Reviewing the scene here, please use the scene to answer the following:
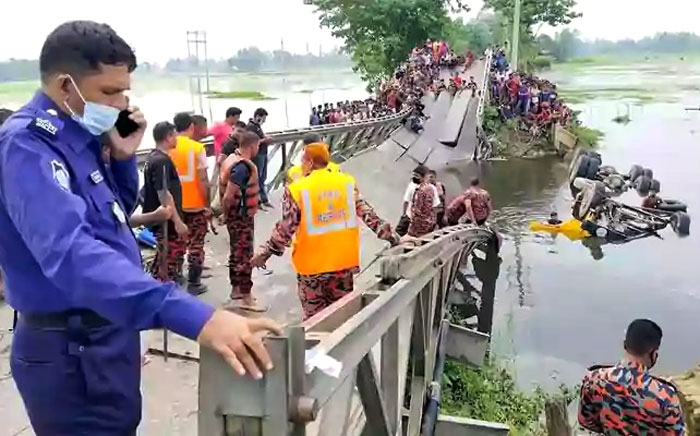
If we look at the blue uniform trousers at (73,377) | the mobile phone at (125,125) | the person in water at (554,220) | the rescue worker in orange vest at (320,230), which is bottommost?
the person in water at (554,220)

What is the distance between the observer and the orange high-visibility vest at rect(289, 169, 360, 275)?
483cm

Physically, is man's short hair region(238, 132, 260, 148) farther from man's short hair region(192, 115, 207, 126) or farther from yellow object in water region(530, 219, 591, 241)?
yellow object in water region(530, 219, 591, 241)

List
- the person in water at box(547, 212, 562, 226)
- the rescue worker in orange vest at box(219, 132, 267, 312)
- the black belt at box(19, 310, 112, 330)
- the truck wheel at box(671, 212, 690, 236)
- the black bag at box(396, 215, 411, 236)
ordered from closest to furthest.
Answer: the black belt at box(19, 310, 112, 330), the rescue worker in orange vest at box(219, 132, 267, 312), the black bag at box(396, 215, 411, 236), the person in water at box(547, 212, 562, 226), the truck wheel at box(671, 212, 690, 236)

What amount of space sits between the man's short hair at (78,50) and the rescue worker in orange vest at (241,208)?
3.89 m

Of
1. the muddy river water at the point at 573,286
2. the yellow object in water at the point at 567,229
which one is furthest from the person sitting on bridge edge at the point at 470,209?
the yellow object in water at the point at 567,229

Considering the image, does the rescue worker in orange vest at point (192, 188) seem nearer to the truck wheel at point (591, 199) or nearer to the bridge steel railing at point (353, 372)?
the bridge steel railing at point (353, 372)

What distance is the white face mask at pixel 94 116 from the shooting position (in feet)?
6.32

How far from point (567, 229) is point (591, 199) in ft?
3.22

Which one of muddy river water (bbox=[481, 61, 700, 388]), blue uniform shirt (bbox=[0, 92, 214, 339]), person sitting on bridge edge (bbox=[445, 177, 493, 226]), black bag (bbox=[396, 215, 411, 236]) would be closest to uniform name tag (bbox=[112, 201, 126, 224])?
blue uniform shirt (bbox=[0, 92, 214, 339])

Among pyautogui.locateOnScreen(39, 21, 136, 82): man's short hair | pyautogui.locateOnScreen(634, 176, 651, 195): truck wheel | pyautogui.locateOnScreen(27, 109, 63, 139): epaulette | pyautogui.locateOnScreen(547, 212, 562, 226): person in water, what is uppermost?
pyautogui.locateOnScreen(39, 21, 136, 82): man's short hair

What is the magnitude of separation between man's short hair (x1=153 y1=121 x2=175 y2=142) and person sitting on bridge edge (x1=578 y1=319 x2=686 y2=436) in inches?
134

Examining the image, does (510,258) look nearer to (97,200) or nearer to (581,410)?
(581,410)

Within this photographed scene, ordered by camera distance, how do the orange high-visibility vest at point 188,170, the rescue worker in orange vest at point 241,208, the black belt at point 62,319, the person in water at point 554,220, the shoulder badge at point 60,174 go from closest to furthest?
1. the shoulder badge at point 60,174
2. the black belt at point 62,319
3. the rescue worker in orange vest at point 241,208
4. the orange high-visibility vest at point 188,170
5. the person in water at point 554,220

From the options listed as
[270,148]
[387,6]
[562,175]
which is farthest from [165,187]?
[387,6]
